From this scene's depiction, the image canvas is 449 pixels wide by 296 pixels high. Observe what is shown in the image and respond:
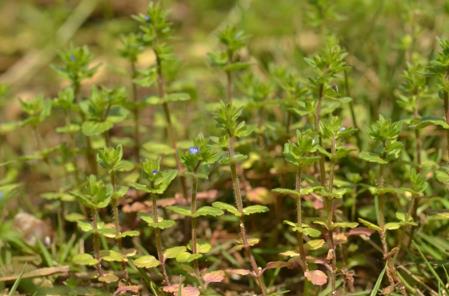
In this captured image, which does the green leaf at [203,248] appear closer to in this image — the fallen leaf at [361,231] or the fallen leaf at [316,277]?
the fallen leaf at [316,277]

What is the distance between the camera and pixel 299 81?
8.42 ft

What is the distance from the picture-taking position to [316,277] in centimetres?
201

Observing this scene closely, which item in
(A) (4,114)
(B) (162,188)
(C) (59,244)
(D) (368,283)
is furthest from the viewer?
(A) (4,114)

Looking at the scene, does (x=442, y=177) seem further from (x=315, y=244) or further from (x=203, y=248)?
(x=203, y=248)

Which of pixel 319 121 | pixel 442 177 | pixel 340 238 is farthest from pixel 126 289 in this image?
pixel 442 177

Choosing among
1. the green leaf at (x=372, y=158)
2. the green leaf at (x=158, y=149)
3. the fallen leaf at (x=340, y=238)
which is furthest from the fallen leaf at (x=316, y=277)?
the green leaf at (x=158, y=149)

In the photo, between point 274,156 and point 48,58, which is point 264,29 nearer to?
point 48,58

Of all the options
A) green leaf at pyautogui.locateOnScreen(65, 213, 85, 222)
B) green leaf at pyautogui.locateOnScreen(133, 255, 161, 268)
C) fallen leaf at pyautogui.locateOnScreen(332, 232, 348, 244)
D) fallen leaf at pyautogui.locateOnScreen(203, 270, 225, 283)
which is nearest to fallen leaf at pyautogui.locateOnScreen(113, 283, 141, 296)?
green leaf at pyautogui.locateOnScreen(133, 255, 161, 268)

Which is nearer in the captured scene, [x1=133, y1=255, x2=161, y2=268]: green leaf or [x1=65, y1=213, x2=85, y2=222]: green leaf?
[x1=133, y1=255, x2=161, y2=268]: green leaf

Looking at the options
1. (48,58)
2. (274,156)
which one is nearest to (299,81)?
(274,156)

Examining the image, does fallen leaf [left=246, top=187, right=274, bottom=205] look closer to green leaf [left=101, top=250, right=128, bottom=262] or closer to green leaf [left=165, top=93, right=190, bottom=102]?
green leaf [left=165, top=93, right=190, bottom=102]

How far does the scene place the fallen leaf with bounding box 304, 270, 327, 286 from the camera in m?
1.99

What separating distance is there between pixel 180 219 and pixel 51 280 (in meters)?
0.48

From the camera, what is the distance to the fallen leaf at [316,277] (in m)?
1.99
